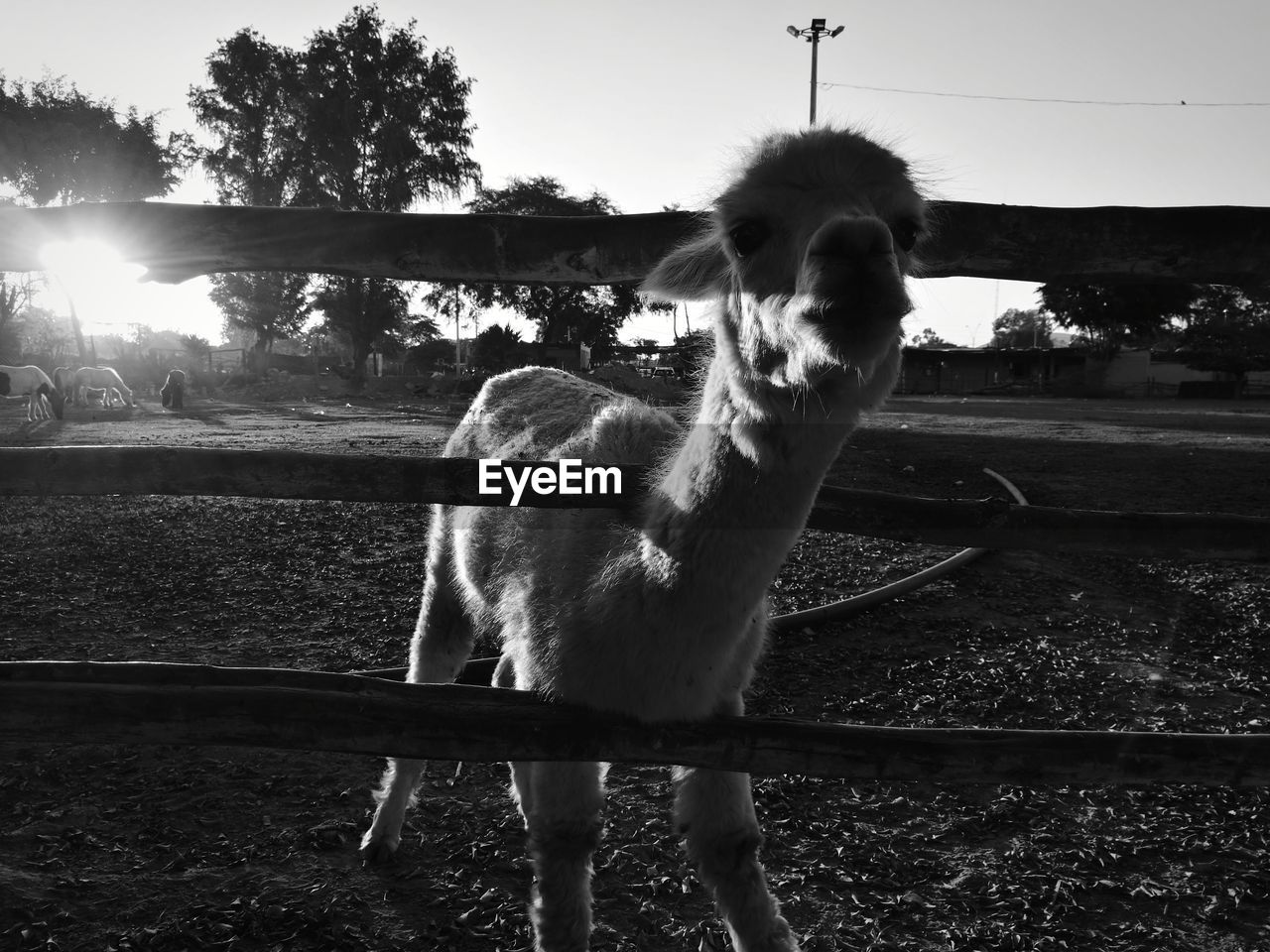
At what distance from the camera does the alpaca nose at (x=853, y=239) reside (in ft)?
5.35

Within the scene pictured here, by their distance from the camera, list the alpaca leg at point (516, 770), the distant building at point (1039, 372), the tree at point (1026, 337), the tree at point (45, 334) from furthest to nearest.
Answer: the tree at point (1026, 337)
the tree at point (45, 334)
the distant building at point (1039, 372)
the alpaca leg at point (516, 770)

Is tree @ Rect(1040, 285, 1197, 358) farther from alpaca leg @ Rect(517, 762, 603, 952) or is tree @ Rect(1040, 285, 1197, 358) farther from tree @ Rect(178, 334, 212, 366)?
tree @ Rect(178, 334, 212, 366)

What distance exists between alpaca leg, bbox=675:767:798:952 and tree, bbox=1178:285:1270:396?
1913 inches

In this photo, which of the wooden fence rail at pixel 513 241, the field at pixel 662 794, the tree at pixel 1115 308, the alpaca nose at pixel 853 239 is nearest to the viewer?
the alpaca nose at pixel 853 239

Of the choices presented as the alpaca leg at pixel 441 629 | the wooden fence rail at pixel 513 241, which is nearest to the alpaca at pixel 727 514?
the wooden fence rail at pixel 513 241

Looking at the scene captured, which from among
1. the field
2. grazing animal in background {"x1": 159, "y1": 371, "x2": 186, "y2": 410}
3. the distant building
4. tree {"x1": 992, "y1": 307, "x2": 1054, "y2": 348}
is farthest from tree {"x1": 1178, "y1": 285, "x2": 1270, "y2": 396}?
grazing animal in background {"x1": 159, "y1": 371, "x2": 186, "y2": 410}

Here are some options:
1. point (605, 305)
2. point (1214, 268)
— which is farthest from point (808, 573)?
point (605, 305)

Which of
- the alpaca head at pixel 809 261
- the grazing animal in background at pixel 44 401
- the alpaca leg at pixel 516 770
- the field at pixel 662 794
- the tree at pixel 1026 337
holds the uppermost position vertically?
the tree at pixel 1026 337

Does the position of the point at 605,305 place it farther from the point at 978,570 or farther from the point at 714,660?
the point at 714,660

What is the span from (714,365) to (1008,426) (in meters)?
17.3

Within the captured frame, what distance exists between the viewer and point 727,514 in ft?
6.57

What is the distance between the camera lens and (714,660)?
2059 millimetres

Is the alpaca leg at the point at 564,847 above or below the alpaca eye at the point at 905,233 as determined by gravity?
below

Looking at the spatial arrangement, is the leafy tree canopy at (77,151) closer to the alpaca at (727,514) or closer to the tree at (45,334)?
the tree at (45,334)
